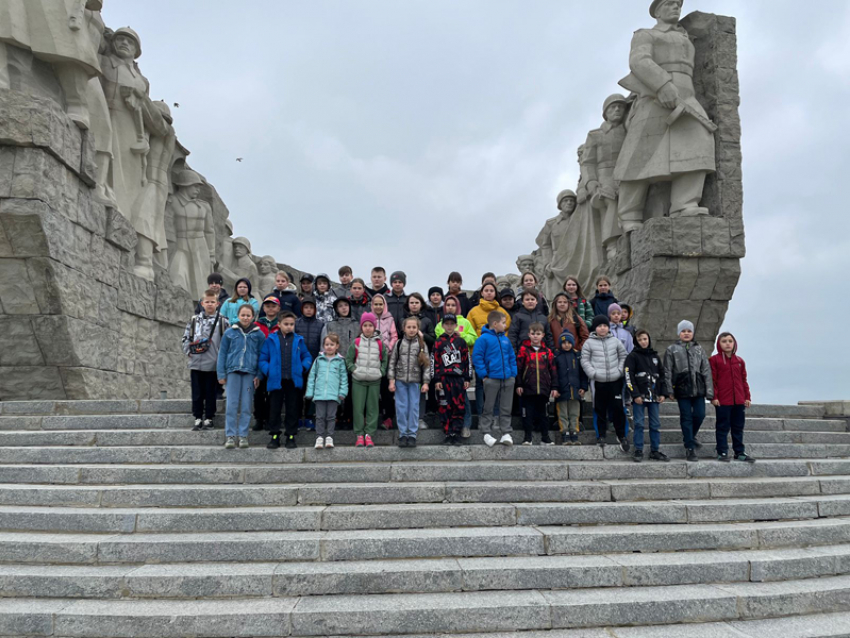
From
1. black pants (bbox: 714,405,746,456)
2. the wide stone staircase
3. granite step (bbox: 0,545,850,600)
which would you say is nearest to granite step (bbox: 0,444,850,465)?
the wide stone staircase

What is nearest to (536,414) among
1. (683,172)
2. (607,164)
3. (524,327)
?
(524,327)

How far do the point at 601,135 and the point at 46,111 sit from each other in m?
9.69

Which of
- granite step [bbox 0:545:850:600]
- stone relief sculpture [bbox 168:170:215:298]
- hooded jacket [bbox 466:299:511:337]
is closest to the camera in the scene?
granite step [bbox 0:545:850:600]

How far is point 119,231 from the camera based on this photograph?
8.62 meters

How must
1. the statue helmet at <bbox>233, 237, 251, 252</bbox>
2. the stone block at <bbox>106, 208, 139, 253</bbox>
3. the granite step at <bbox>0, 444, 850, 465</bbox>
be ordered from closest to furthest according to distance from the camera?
the granite step at <bbox>0, 444, 850, 465</bbox>
the stone block at <bbox>106, 208, 139, 253</bbox>
the statue helmet at <bbox>233, 237, 251, 252</bbox>

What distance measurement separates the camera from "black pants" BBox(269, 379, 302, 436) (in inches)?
201

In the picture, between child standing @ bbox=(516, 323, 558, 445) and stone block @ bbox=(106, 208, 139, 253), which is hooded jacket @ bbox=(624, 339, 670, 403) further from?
stone block @ bbox=(106, 208, 139, 253)

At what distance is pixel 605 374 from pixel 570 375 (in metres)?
0.34

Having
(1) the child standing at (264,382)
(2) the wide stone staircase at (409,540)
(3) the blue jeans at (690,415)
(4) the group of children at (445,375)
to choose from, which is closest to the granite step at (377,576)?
(2) the wide stone staircase at (409,540)

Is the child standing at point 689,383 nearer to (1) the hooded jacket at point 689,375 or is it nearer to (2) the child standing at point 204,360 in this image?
(1) the hooded jacket at point 689,375

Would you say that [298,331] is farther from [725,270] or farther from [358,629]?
[725,270]

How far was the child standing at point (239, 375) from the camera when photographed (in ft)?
16.5

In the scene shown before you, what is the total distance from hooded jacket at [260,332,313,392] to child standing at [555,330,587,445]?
8.12 feet

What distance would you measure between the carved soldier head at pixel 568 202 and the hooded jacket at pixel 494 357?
30.3 ft
